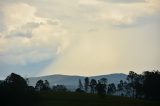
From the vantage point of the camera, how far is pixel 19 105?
131 m

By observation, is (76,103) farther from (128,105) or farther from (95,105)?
(128,105)

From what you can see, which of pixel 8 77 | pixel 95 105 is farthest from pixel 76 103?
pixel 8 77

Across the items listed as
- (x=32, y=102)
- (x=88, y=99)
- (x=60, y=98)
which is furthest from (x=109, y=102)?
(x=32, y=102)

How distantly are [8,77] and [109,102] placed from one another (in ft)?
155

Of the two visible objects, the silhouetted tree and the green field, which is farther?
the green field

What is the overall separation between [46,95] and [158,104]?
54.5 meters

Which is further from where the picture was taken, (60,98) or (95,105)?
(60,98)

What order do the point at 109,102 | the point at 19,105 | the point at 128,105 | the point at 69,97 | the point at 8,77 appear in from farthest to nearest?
the point at 69,97
the point at 109,102
the point at 128,105
the point at 8,77
the point at 19,105

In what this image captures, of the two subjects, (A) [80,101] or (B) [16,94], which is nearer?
(B) [16,94]

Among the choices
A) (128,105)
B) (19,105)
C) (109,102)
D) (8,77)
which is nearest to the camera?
(19,105)

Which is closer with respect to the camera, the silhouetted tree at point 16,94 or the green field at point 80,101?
the silhouetted tree at point 16,94

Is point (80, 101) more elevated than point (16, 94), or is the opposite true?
point (16, 94)

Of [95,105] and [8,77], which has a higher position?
[8,77]

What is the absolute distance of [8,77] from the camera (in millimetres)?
146875
